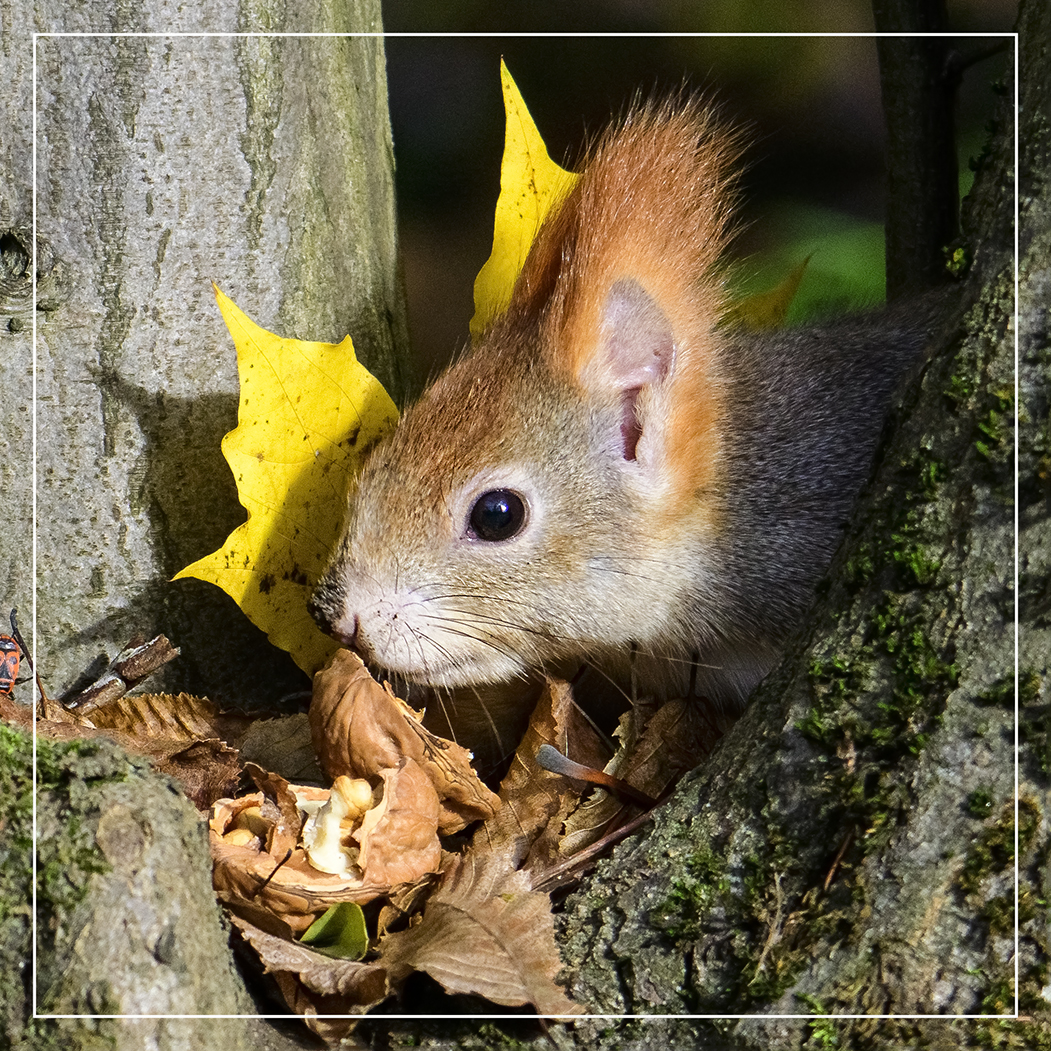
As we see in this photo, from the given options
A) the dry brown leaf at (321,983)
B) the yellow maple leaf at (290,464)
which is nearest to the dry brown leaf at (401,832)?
the dry brown leaf at (321,983)

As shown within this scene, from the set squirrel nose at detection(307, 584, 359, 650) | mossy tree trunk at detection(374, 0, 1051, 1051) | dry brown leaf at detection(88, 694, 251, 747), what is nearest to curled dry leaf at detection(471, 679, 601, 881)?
mossy tree trunk at detection(374, 0, 1051, 1051)

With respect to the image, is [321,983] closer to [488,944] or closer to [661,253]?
[488,944]

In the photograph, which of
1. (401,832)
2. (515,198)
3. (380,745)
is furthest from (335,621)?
(515,198)

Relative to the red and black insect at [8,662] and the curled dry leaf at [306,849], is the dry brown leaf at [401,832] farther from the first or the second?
the red and black insect at [8,662]

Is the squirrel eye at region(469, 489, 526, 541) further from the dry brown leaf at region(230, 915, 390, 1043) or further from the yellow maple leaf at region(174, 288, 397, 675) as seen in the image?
the dry brown leaf at region(230, 915, 390, 1043)

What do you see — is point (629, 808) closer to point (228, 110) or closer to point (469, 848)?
point (469, 848)
